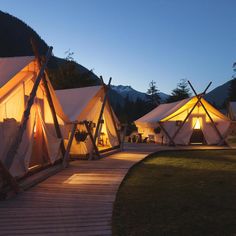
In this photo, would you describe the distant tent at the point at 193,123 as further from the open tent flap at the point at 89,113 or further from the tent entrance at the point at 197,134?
the open tent flap at the point at 89,113

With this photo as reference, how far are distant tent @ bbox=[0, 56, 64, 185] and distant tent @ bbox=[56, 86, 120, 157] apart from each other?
1618mm

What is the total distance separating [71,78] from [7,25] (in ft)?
119

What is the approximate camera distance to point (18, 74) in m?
8.22

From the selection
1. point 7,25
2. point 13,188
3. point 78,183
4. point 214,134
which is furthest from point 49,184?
point 7,25

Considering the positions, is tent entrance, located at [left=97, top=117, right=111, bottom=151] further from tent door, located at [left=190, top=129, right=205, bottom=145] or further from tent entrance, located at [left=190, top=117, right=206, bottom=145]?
tent door, located at [left=190, top=129, right=205, bottom=145]

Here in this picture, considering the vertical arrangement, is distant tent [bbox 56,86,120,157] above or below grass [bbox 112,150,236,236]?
above

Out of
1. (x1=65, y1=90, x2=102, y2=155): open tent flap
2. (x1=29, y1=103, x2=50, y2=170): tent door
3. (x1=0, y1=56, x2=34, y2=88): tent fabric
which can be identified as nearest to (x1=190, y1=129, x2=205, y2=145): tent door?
(x1=65, y1=90, x2=102, y2=155): open tent flap

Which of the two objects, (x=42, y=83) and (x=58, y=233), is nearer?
(x=58, y=233)

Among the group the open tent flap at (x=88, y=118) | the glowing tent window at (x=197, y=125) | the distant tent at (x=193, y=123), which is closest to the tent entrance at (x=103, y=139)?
the open tent flap at (x=88, y=118)

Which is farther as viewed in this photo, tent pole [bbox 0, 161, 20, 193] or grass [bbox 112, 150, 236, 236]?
tent pole [bbox 0, 161, 20, 193]

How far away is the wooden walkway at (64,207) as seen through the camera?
4.59m

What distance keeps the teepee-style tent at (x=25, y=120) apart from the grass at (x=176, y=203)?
6.70 feet

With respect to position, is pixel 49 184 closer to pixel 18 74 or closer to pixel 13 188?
pixel 13 188

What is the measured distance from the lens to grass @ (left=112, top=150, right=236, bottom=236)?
15.7ft
